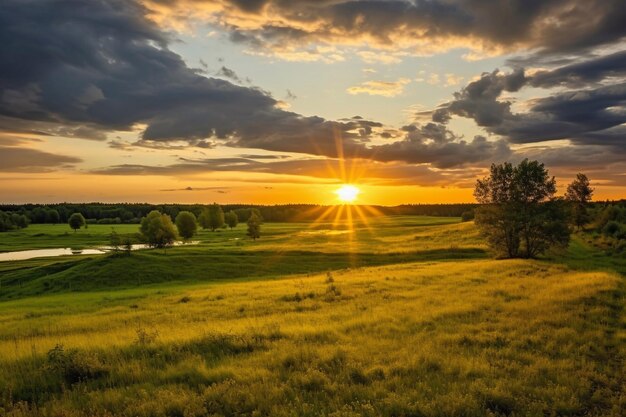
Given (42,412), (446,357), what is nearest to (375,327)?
(446,357)

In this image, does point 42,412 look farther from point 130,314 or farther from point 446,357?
point 130,314

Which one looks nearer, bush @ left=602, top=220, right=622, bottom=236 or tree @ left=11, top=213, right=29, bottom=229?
bush @ left=602, top=220, right=622, bottom=236

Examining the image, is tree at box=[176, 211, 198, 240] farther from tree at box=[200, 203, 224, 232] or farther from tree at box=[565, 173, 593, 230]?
tree at box=[565, 173, 593, 230]

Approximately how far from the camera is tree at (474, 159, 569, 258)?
54969mm

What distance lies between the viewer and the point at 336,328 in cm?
1692

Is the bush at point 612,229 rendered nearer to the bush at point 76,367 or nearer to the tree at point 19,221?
the bush at point 76,367

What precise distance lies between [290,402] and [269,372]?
199 cm

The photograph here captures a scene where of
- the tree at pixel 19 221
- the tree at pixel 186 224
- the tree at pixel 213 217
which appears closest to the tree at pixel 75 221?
the tree at pixel 19 221

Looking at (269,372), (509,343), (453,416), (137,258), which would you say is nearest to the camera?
(453,416)

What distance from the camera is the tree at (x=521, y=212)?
54969 millimetres

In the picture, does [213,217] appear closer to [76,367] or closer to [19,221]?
[19,221]

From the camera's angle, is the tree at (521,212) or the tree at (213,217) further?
the tree at (213,217)

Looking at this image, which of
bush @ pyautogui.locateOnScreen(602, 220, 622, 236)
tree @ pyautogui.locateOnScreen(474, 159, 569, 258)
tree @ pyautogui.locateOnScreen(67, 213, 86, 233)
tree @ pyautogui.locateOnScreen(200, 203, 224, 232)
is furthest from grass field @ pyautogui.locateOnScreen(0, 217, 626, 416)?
tree @ pyautogui.locateOnScreen(67, 213, 86, 233)

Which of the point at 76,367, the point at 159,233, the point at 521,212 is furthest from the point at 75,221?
the point at 76,367
